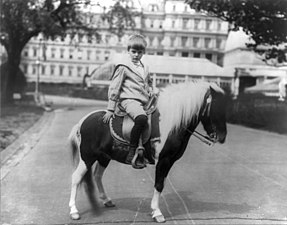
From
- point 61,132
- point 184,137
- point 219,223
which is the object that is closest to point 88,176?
point 184,137

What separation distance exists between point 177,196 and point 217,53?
2.02 m

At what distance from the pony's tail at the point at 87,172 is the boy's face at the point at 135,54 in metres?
1.21

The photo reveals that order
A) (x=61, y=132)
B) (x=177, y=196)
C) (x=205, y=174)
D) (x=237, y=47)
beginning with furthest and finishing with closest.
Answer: (x=61, y=132) → (x=205, y=174) → (x=177, y=196) → (x=237, y=47)

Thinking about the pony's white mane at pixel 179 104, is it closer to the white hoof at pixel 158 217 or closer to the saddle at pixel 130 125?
the saddle at pixel 130 125

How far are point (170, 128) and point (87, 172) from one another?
124 centimetres

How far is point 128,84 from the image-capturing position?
4.16 meters

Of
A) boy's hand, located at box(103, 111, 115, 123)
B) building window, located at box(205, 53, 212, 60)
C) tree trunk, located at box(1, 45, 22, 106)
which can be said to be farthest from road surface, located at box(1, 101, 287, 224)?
tree trunk, located at box(1, 45, 22, 106)

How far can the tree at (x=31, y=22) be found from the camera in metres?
18.6

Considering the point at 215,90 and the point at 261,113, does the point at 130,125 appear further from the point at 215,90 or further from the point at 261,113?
the point at 261,113

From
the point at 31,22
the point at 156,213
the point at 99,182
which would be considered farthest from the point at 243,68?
the point at 31,22

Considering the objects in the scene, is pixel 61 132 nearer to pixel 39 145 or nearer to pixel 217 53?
pixel 39 145

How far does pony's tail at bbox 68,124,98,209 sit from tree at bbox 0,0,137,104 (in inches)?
500

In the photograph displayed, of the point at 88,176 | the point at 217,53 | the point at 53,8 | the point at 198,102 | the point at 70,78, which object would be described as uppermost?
the point at 53,8

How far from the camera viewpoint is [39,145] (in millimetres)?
10656
